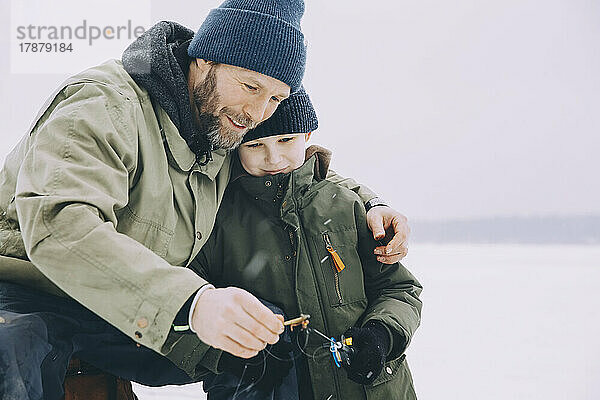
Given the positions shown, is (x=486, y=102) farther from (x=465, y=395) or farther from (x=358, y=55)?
(x=465, y=395)

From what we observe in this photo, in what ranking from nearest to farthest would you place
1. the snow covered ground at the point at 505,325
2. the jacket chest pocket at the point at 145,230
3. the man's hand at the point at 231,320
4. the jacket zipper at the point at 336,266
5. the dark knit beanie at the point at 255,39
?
the man's hand at the point at 231,320 → the jacket chest pocket at the point at 145,230 → the dark knit beanie at the point at 255,39 → the jacket zipper at the point at 336,266 → the snow covered ground at the point at 505,325

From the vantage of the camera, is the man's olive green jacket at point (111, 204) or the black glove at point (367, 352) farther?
the black glove at point (367, 352)

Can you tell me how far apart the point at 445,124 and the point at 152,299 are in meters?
4.12

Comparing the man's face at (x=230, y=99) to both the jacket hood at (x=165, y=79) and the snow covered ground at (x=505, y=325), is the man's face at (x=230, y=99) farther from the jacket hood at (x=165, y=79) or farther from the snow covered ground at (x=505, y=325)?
the snow covered ground at (x=505, y=325)

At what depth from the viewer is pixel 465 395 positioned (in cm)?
213

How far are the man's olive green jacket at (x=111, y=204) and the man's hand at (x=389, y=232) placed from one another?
12.1 inches

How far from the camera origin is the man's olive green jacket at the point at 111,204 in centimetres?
86

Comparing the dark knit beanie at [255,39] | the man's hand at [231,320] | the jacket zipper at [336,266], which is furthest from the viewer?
the jacket zipper at [336,266]

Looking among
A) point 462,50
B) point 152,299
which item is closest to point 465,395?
point 152,299

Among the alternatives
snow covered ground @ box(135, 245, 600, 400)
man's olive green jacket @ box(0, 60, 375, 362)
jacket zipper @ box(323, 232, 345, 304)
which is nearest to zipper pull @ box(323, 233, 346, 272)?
jacket zipper @ box(323, 232, 345, 304)

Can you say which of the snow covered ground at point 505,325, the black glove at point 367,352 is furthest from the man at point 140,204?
the snow covered ground at point 505,325

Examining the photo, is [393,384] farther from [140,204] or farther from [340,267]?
[140,204]

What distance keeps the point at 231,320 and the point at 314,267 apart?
495 mm

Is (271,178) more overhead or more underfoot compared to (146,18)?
more overhead
